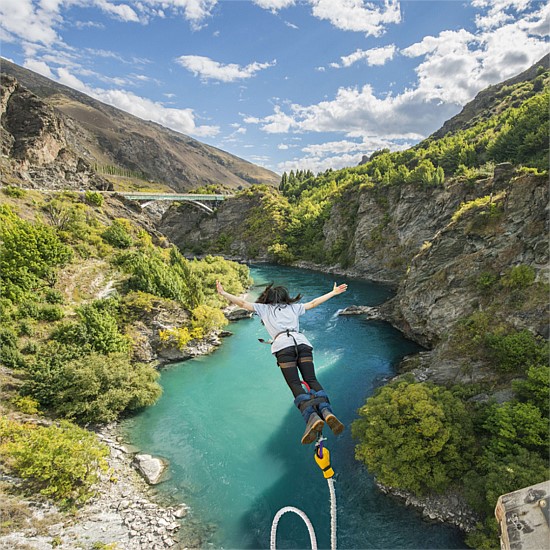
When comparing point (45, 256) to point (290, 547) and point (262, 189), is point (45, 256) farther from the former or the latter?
point (262, 189)

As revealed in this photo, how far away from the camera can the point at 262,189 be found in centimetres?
7844

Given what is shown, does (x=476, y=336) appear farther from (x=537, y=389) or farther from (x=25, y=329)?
(x=25, y=329)

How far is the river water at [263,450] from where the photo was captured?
1039cm

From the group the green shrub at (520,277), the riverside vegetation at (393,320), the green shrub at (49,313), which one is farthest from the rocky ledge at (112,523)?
the green shrub at (520,277)

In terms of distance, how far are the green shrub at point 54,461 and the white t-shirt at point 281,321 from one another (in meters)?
10.6

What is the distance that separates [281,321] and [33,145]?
43.9 metres

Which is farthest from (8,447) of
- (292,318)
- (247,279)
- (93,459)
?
(247,279)

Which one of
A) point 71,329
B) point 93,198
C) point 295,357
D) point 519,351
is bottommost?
point 71,329

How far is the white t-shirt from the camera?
436 centimetres

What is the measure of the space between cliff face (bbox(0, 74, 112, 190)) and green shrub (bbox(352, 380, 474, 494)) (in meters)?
38.3

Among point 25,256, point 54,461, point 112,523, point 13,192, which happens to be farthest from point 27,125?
point 112,523

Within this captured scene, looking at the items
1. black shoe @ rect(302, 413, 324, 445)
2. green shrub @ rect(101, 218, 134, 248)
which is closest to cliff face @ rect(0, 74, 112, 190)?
green shrub @ rect(101, 218, 134, 248)

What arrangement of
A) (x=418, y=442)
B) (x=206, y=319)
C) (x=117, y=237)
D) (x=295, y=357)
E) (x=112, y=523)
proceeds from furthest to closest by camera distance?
(x=117, y=237), (x=206, y=319), (x=418, y=442), (x=112, y=523), (x=295, y=357)

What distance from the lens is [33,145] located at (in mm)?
35625
